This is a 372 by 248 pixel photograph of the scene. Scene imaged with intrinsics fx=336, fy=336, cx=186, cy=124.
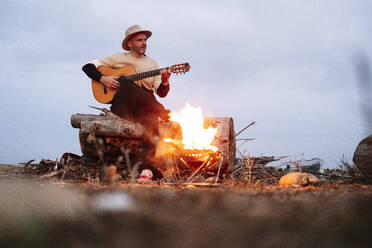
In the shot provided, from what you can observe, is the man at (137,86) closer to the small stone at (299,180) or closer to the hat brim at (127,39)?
the hat brim at (127,39)

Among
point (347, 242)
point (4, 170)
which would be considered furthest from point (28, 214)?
point (4, 170)

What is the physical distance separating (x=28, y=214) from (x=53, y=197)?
17 centimetres

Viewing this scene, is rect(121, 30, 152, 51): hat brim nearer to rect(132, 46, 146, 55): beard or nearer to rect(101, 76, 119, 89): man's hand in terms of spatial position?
rect(132, 46, 146, 55): beard

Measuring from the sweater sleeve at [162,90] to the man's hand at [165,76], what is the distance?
8 centimetres

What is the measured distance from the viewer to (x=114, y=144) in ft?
18.8

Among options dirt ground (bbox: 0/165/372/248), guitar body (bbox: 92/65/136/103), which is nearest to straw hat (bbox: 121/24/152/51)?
guitar body (bbox: 92/65/136/103)

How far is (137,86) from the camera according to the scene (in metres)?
5.69

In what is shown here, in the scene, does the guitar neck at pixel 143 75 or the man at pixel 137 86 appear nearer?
the man at pixel 137 86

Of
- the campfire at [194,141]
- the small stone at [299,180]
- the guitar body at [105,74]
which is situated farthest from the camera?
the guitar body at [105,74]

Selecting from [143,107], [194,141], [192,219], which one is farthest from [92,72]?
[192,219]

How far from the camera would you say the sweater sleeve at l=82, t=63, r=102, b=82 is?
5.86 metres

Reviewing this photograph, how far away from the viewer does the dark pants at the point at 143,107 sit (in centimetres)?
559

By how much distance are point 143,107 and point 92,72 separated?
113 cm

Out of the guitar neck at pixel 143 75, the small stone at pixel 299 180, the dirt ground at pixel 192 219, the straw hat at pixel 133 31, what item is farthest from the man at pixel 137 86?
the dirt ground at pixel 192 219
